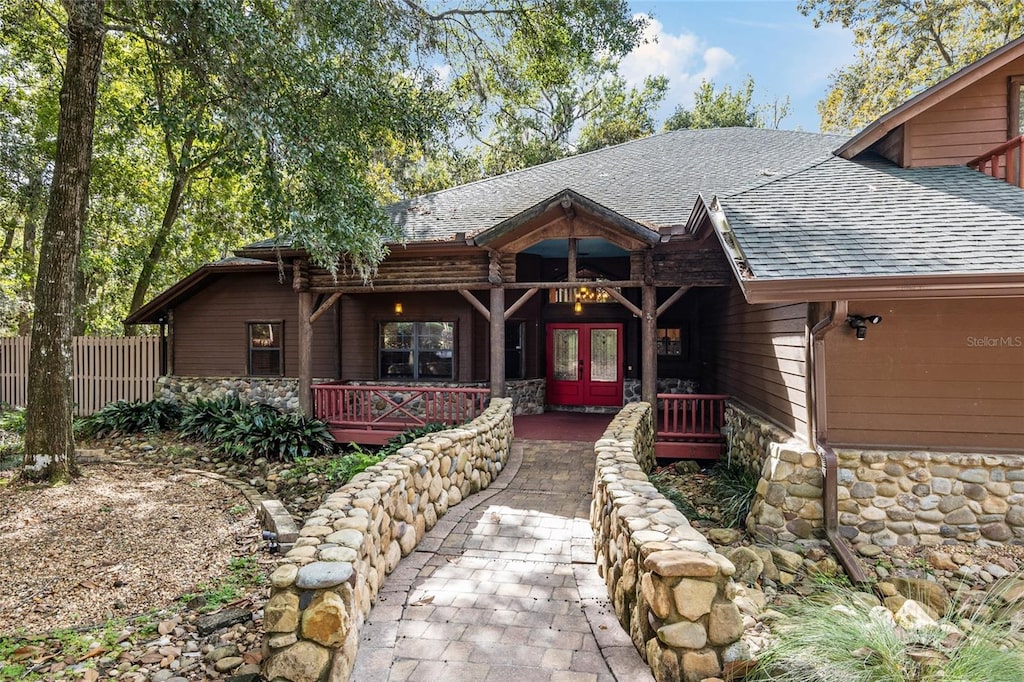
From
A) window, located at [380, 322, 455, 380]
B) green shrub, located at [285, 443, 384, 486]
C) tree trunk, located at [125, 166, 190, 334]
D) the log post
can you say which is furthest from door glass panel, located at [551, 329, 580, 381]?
tree trunk, located at [125, 166, 190, 334]

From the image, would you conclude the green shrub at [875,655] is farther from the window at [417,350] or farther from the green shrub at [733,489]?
the window at [417,350]

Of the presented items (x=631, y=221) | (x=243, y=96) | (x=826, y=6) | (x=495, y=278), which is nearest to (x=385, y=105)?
(x=243, y=96)

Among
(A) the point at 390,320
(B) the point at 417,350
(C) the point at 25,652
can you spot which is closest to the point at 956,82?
(B) the point at 417,350

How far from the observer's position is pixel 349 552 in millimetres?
3125

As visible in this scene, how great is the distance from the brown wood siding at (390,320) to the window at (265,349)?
164 cm

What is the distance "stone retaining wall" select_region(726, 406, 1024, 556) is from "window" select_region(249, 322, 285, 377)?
991 cm

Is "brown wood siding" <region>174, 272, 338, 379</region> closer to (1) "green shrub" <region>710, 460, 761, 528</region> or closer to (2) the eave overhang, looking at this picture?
(1) "green shrub" <region>710, 460, 761, 528</region>

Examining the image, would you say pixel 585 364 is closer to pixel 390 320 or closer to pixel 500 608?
pixel 390 320

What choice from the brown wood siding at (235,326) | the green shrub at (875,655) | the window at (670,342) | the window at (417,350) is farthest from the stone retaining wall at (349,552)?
the window at (670,342)

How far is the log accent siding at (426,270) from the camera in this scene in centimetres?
902

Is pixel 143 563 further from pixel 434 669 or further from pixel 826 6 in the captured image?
pixel 826 6

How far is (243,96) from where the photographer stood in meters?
6.54

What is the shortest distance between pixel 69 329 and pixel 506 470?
627 centimetres

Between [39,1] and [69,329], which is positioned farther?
[39,1]
